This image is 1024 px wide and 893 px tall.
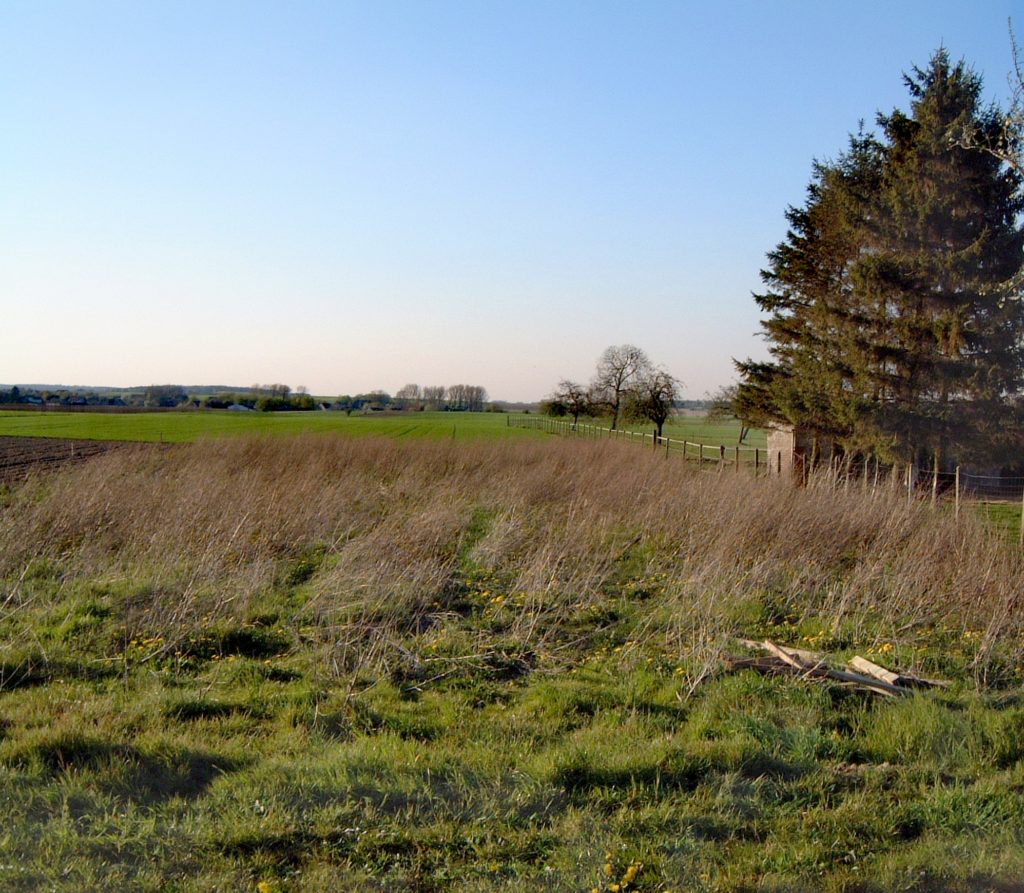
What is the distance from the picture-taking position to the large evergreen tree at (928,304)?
2452 centimetres

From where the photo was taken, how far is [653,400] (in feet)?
217

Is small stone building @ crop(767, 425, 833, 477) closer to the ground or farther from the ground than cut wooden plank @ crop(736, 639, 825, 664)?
farther from the ground

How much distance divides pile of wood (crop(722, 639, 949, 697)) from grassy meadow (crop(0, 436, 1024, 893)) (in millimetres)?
200

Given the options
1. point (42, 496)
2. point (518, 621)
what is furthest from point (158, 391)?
point (518, 621)

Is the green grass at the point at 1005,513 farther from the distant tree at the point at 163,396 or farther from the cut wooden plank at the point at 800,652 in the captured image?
the distant tree at the point at 163,396

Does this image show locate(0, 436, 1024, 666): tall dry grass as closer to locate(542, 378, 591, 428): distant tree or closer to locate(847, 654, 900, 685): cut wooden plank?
locate(847, 654, 900, 685): cut wooden plank

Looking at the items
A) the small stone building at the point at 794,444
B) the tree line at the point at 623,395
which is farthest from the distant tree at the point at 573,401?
the small stone building at the point at 794,444

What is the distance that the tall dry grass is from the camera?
8.04 metres

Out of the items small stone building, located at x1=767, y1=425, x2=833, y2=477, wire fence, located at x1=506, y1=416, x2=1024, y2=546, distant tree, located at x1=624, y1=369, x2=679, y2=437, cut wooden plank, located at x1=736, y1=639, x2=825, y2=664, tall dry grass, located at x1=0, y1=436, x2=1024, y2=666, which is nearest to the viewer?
cut wooden plank, located at x1=736, y1=639, x2=825, y2=664

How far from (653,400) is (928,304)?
1593 inches

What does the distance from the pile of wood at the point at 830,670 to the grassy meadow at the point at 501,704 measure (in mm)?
200

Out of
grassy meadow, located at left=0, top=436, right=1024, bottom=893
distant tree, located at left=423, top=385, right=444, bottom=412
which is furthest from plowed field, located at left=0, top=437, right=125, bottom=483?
distant tree, located at left=423, top=385, right=444, bottom=412

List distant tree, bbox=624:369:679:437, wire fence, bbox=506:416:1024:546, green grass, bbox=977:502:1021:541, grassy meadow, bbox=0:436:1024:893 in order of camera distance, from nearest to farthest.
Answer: grassy meadow, bbox=0:436:1024:893
wire fence, bbox=506:416:1024:546
green grass, bbox=977:502:1021:541
distant tree, bbox=624:369:679:437

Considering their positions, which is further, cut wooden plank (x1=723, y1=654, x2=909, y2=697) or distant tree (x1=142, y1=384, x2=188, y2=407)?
distant tree (x1=142, y1=384, x2=188, y2=407)
